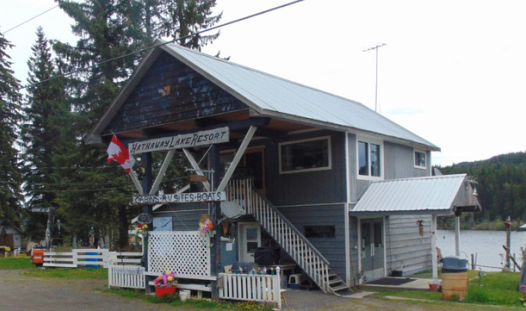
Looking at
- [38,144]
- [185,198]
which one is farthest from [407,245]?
[38,144]

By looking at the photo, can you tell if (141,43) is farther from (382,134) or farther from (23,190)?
(23,190)

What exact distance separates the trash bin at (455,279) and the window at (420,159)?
8336mm

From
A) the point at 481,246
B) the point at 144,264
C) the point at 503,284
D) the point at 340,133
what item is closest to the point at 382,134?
the point at 340,133

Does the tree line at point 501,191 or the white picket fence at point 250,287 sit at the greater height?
the tree line at point 501,191

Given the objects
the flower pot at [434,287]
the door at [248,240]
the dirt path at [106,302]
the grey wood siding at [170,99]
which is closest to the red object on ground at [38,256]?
the dirt path at [106,302]

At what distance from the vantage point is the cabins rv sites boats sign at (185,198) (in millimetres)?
12692

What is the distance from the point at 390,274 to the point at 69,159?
18.1 m

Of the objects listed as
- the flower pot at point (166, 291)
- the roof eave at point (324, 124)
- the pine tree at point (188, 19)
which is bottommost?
the flower pot at point (166, 291)

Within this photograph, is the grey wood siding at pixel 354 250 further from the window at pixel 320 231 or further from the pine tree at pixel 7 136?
the pine tree at pixel 7 136

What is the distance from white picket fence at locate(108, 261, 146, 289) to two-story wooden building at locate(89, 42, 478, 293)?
264 centimetres

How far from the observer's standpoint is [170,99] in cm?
1420

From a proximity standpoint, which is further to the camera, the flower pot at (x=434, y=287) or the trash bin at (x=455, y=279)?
the flower pot at (x=434, y=287)

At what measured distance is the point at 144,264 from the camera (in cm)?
1461

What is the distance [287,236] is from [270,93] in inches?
171
